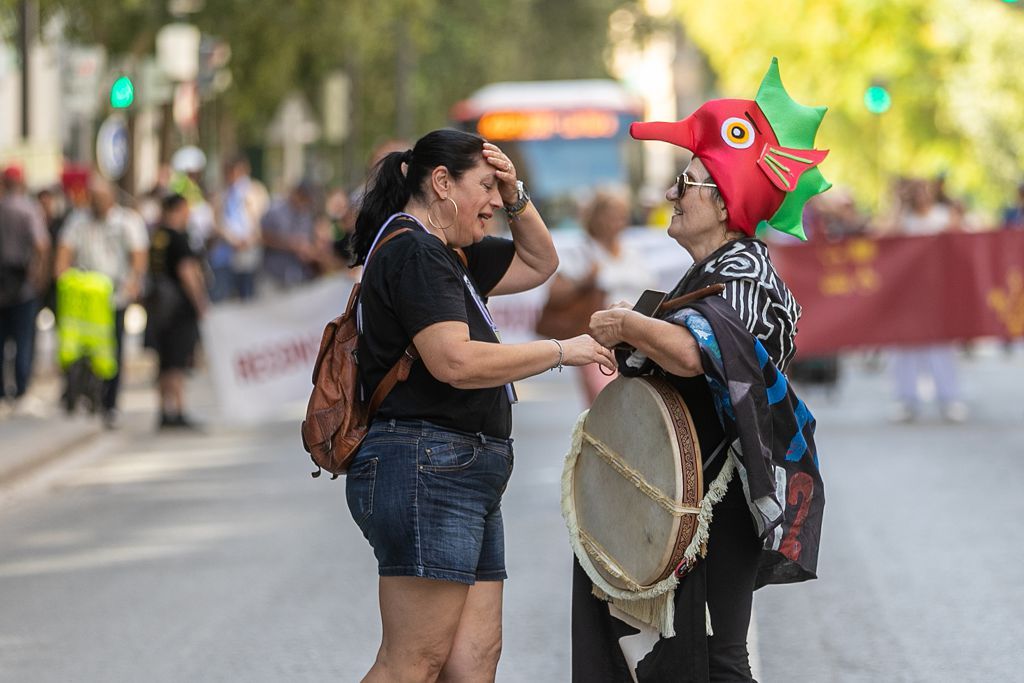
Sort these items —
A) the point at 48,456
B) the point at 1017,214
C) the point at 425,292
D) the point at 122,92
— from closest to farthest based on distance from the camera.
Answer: the point at 425,292, the point at 48,456, the point at 122,92, the point at 1017,214

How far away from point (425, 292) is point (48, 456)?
9182 mm

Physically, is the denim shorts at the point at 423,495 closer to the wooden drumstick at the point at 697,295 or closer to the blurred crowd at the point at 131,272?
the wooden drumstick at the point at 697,295

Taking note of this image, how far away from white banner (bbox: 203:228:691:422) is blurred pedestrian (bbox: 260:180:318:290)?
22.7 feet

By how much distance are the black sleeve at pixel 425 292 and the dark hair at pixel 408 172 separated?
0.27 metres

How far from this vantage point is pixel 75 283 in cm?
1483

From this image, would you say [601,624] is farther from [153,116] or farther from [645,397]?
[153,116]

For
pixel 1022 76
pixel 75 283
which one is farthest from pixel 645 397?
pixel 1022 76

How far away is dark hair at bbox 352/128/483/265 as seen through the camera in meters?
4.86

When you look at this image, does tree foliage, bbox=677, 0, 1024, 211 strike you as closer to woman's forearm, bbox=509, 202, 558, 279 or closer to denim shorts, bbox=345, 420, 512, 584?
woman's forearm, bbox=509, 202, 558, 279

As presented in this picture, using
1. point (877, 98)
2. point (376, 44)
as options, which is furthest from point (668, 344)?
point (376, 44)

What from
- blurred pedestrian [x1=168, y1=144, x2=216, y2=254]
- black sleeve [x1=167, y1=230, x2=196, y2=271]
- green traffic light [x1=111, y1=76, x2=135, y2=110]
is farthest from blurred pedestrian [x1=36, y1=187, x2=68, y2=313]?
blurred pedestrian [x1=168, y1=144, x2=216, y2=254]

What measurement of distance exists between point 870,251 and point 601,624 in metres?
11.6

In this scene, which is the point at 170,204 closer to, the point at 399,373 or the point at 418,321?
the point at 399,373

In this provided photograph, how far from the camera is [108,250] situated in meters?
15.2
